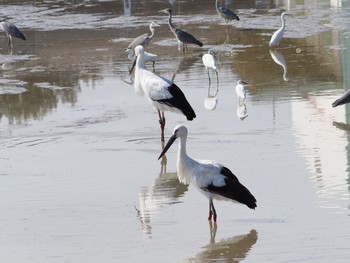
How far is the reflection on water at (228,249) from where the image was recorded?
407 inches

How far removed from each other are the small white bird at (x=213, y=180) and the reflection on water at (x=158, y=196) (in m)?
0.63

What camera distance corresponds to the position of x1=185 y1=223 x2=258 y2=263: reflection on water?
10344 millimetres

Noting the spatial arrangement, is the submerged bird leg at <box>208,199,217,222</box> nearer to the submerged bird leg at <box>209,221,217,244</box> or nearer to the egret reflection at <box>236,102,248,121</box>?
the submerged bird leg at <box>209,221,217,244</box>

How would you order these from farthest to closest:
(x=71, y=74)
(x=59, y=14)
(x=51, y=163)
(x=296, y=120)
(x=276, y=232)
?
1. (x=59, y=14)
2. (x=71, y=74)
3. (x=296, y=120)
4. (x=51, y=163)
5. (x=276, y=232)

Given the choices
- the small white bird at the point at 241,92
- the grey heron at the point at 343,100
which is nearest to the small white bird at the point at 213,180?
the grey heron at the point at 343,100

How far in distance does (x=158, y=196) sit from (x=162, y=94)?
11.0 feet

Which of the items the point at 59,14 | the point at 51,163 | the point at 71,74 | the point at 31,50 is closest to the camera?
the point at 51,163

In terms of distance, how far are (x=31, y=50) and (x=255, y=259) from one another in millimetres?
17674

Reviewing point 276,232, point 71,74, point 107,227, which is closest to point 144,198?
point 107,227

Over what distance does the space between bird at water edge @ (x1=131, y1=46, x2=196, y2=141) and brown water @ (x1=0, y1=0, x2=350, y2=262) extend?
0.45 meters

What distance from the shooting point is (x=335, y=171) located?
43.4 feet

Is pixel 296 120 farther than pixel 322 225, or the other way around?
pixel 296 120

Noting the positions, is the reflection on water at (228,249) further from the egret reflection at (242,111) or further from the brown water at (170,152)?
the egret reflection at (242,111)

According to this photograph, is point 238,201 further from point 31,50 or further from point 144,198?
point 31,50
